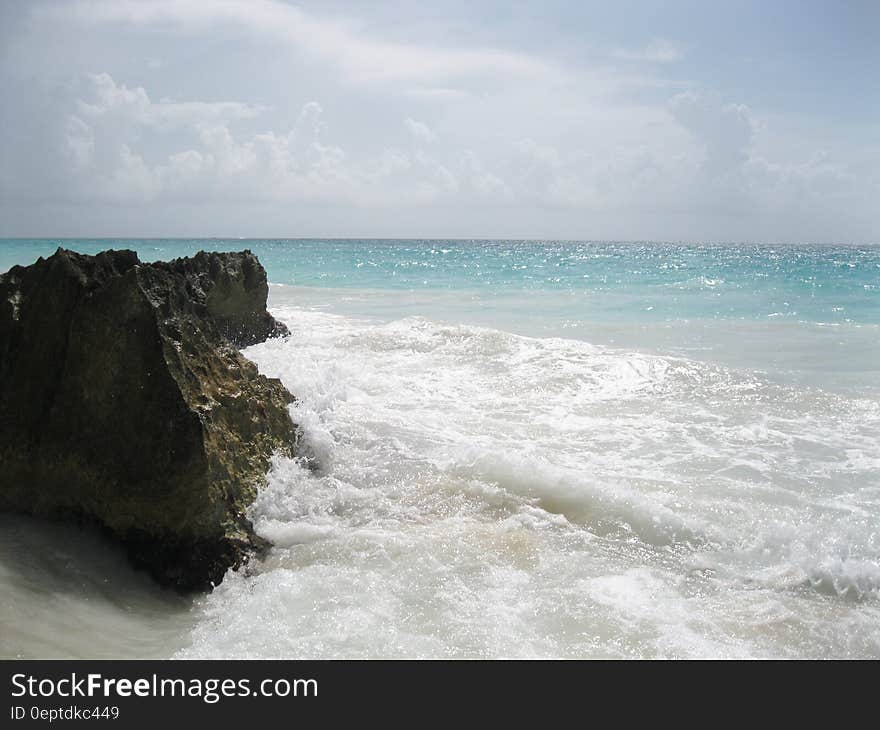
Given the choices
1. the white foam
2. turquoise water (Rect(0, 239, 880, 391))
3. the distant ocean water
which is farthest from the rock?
turquoise water (Rect(0, 239, 880, 391))

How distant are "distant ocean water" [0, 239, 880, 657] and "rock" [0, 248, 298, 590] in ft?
0.74

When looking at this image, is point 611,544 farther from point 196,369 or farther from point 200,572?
point 196,369

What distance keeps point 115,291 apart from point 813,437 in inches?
292

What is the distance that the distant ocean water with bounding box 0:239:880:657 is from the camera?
3.78 m

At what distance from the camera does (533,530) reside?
17.0 ft

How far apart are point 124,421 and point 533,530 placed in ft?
9.75

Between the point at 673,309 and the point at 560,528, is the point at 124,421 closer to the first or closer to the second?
the point at 560,528

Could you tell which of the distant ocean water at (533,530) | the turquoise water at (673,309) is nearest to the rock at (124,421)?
the distant ocean water at (533,530)

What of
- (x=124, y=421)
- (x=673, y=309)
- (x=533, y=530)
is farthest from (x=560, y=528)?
(x=673, y=309)

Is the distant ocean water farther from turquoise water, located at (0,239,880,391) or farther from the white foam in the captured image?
turquoise water, located at (0,239,880,391)

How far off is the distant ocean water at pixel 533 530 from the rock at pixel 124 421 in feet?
0.74

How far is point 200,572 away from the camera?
4.23 metres

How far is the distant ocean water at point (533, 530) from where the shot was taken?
12.4 ft
